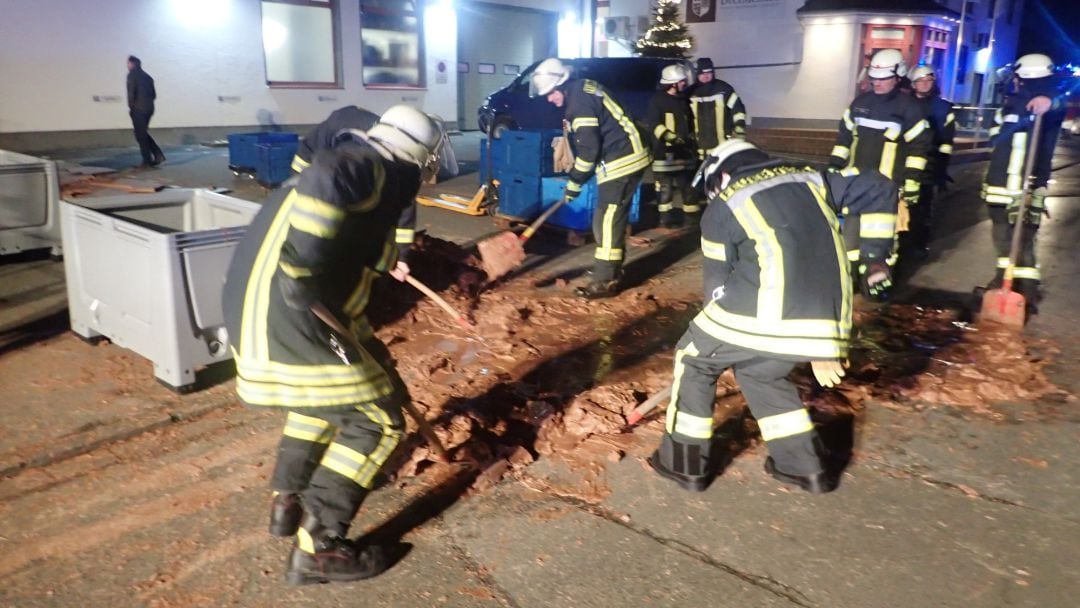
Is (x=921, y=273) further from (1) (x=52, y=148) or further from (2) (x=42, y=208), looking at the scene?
(1) (x=52, y=148)

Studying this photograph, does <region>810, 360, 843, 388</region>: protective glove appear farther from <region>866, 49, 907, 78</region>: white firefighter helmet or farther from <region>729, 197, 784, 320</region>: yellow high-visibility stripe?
<region>866, 49, 907, 78</region>: white firefighter helmet

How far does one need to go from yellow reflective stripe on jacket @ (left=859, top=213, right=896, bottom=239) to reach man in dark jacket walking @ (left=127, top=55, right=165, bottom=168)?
12688 mm

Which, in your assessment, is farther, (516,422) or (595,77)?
(595,77)

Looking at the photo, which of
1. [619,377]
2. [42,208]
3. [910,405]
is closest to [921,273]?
[910,405]

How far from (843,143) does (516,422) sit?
495 centimetres

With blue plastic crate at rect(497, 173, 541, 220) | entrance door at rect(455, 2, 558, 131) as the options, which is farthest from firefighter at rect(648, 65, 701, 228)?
entrance door at rect(455, 2, 558, 131)

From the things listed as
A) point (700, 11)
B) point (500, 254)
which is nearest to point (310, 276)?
point (500, 254)

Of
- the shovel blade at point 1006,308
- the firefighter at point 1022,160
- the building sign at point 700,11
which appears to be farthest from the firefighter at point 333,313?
the building sign at point 700,11

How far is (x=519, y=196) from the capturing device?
30.8ft

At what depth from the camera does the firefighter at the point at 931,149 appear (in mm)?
8469

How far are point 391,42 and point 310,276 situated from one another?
59.8 ft

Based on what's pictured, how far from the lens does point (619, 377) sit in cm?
528

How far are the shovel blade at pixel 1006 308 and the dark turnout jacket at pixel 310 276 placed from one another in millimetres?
5281

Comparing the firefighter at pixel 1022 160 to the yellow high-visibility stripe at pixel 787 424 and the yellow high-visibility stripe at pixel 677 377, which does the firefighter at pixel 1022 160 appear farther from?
the yellow high-visibility stripe at pixel 677 377
